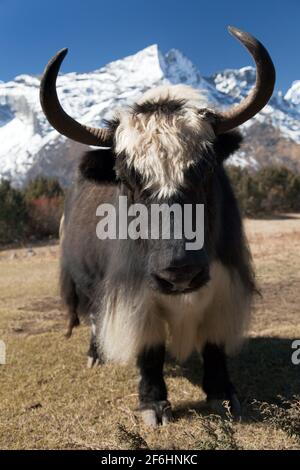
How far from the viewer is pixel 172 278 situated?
3035mm

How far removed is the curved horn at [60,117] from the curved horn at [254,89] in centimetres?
94

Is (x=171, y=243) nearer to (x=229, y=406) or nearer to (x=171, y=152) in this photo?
(x=171, y=152)

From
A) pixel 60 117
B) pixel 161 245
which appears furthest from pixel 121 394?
pixel 60 117

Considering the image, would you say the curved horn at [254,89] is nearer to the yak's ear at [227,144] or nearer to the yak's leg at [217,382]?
the yak's ear at [227,144]

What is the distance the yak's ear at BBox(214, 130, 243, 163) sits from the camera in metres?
3.88

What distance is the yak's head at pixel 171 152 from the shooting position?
3.15m

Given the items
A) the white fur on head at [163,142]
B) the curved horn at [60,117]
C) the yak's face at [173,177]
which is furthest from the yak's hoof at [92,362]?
the white fur on head at [163,142]

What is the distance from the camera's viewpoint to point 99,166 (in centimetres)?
395

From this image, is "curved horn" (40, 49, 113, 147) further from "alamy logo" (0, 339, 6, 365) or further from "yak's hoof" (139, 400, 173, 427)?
"alamy logo" (0, 339, 6, 365)

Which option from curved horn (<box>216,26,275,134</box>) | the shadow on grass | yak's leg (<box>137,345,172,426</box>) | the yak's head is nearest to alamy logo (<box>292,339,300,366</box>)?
the shadow on grass

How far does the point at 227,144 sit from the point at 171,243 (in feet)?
4.13

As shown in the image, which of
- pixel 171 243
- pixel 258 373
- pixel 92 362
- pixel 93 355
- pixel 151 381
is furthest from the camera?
pixel 93 355

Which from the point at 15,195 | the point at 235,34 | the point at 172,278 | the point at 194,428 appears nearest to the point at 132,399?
the point at 194,428
